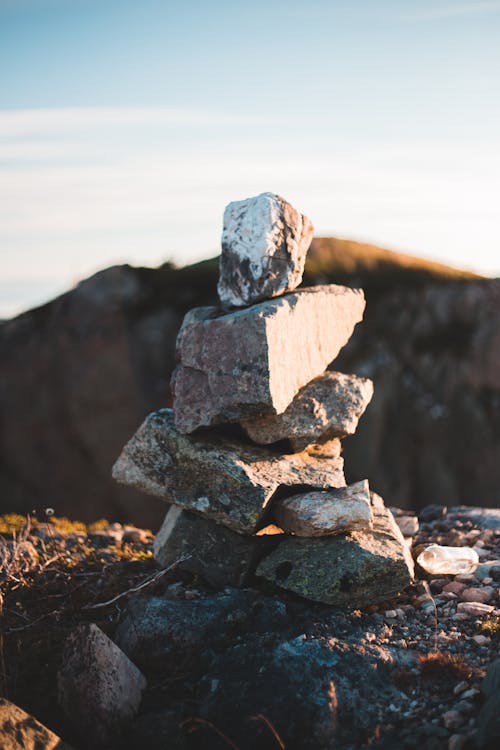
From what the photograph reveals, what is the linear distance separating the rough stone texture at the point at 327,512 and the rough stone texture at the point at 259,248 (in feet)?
5.81

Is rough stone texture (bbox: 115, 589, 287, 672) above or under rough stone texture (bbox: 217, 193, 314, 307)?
under

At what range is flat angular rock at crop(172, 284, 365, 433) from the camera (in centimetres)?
559

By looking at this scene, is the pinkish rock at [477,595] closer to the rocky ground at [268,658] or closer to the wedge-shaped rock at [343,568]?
the rocky ground at [268,658]

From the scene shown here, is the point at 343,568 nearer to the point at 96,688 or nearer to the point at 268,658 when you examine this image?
the point at 268,658

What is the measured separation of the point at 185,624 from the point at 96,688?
86 cm

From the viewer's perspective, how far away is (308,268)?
17.5 metres

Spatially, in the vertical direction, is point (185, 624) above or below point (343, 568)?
below

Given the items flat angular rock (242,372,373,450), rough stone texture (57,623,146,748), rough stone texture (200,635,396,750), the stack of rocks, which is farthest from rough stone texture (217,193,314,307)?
rough stone texture (57,623,146,748)

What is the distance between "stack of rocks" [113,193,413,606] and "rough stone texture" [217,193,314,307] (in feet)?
0.03

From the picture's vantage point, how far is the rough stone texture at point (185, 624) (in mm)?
4949

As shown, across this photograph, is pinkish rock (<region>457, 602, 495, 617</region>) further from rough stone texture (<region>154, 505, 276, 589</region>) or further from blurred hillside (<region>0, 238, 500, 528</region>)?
blurred hillside (<region>0, 238, 500, 528</region>)

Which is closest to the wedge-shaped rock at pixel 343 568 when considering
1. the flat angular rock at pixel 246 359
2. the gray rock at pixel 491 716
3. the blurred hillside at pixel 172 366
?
the flat angular rock at pixel 246 359

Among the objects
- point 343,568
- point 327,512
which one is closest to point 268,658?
point 343,568

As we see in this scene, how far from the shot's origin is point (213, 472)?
5.81 meters
